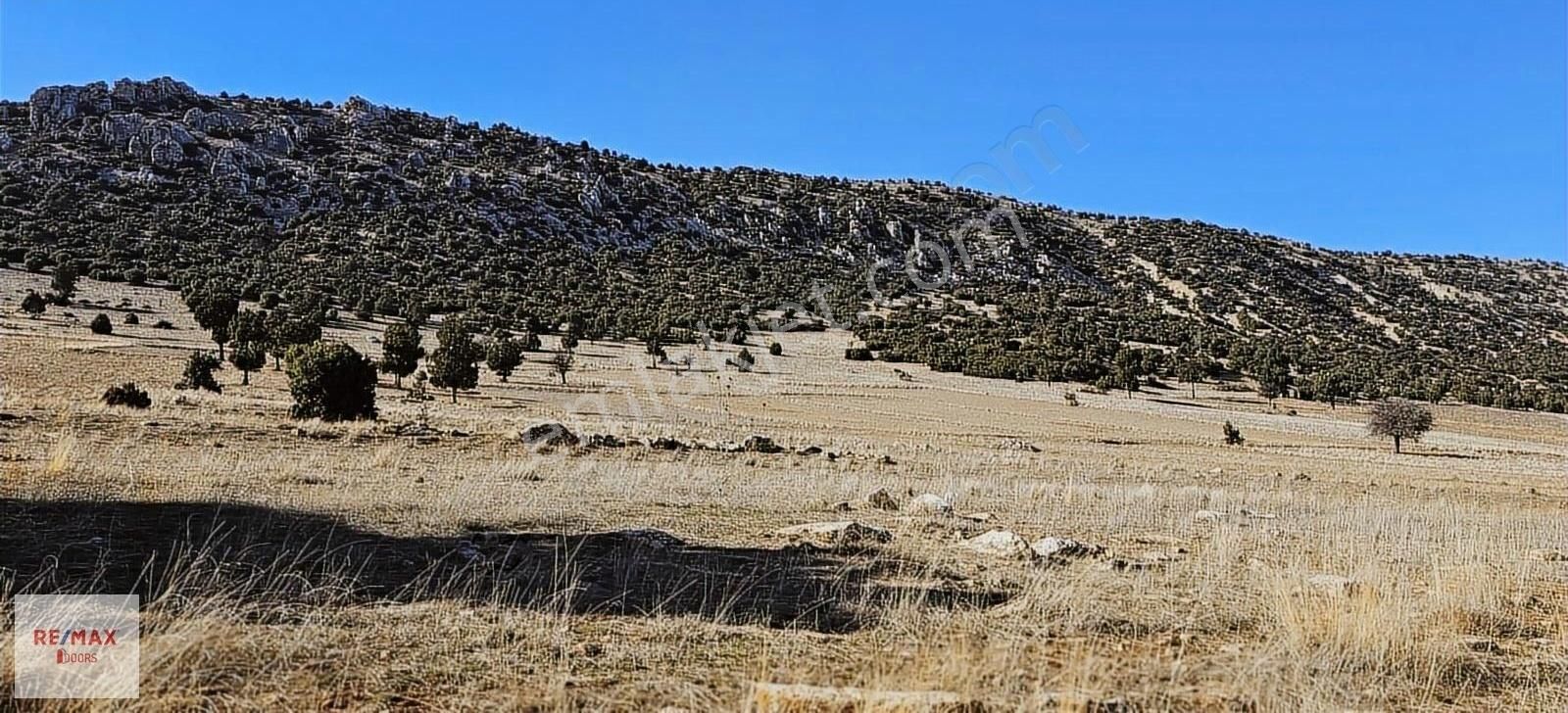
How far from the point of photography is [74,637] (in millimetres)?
4785

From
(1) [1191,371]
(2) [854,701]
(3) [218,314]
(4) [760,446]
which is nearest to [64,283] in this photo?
(3) [218,314]

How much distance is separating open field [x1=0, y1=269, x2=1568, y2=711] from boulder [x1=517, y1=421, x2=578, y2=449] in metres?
0.73

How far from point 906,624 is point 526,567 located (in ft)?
10.3

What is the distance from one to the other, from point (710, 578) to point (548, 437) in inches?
526

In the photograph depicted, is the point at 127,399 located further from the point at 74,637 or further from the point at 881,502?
the point at 74,637

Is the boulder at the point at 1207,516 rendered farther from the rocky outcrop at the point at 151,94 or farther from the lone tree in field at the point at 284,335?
Result: the rocky outcrop at the point at 151,94

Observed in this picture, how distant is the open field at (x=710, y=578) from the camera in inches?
185

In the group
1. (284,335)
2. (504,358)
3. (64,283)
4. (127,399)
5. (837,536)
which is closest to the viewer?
(837,536)


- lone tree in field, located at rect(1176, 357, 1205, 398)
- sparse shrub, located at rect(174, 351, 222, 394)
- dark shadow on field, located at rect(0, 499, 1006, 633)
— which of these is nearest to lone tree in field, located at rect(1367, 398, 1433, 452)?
lone tree in field, located at rect(1176, 357, 1205, 398)

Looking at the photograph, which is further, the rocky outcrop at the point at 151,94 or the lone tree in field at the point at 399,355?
the rocky outcrop at the point at 151,94

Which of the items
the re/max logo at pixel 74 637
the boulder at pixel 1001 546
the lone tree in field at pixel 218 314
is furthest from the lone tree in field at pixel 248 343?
the re/max logo at pixel 74 637

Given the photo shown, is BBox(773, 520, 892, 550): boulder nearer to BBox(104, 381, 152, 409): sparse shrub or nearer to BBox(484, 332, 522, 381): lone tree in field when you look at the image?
BBox(104, 381, 152, 409): sparse shrub

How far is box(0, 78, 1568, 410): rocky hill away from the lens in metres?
72.4

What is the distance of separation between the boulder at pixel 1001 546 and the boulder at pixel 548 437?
11.8 metres
